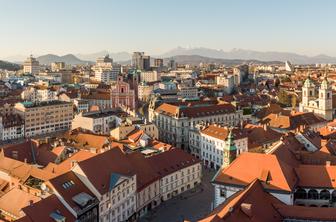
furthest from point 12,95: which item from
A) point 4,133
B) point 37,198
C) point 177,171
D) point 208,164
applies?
point 37,198

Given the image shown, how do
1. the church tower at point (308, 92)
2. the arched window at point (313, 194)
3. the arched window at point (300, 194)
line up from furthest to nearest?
the church tower at point (308, 92) → the arched window at point (300, 194) → the arched window at point (313, 194)

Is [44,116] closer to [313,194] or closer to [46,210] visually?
[46,210]

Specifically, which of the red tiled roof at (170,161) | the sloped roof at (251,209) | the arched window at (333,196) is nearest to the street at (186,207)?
the red tiled roof at (170,161)

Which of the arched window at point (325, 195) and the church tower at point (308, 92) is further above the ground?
the church tower at point (308, 92)

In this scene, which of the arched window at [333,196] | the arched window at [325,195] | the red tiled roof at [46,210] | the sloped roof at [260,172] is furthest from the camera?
the arched window at [325,195]

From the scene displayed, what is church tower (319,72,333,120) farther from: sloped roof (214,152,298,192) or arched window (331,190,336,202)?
arched window (331,190,336,202)

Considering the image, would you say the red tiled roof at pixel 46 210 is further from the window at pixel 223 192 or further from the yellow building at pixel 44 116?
the yellow building at pixel 44 116

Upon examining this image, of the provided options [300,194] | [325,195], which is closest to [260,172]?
[300,194]

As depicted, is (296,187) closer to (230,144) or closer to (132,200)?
(230,144)
